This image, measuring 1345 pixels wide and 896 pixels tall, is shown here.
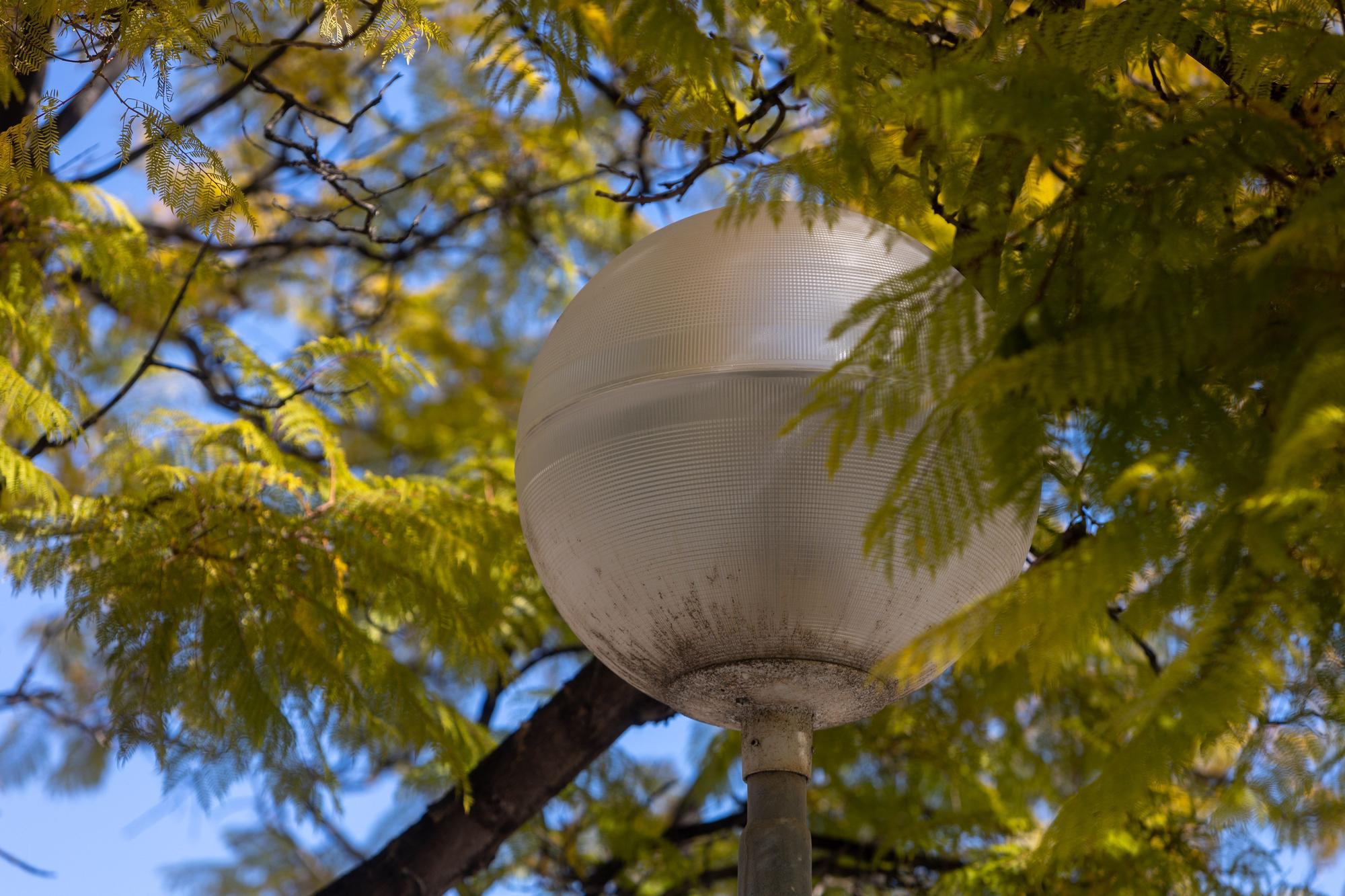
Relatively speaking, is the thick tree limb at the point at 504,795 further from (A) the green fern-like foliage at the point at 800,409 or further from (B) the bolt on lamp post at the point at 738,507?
(B) the bolt on lamp post at the point at 738,507

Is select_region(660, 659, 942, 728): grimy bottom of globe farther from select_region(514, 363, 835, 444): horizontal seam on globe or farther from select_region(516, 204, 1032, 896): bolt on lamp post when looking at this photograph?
select_region(514, 363, 835, 444): horizontal seam on globe

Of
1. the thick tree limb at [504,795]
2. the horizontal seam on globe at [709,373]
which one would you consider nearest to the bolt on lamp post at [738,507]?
the horizontal seam on globe at [709,373]

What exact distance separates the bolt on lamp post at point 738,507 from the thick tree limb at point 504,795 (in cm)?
144

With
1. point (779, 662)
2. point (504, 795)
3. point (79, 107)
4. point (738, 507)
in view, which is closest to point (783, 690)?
point (779, 662)

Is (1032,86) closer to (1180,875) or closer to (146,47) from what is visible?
(146,47)

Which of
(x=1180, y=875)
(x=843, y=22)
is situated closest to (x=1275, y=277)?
(x=843, y=22)

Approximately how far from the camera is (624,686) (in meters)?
3.58

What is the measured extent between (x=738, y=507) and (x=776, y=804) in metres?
0.47

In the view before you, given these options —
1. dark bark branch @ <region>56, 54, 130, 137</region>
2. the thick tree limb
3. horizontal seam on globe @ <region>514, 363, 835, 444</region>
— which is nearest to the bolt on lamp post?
horizontal seam on globe @ <region>514, 363, 835, 444</region>

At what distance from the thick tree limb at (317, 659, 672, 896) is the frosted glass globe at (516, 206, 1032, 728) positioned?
1.46m

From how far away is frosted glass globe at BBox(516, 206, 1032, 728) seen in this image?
192 cm

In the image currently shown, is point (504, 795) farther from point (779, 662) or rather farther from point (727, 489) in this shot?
point (727, 489)

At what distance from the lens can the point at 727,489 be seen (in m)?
1.92

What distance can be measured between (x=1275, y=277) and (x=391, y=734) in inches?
99.0
